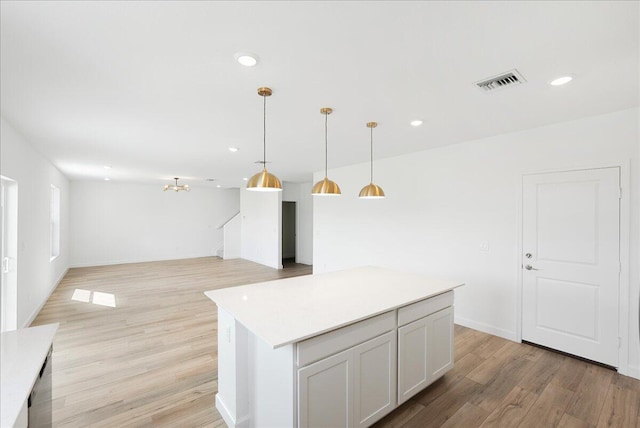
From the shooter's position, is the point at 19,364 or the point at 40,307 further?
the point at 40,307

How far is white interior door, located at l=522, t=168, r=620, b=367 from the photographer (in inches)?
110

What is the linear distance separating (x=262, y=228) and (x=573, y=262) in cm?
718

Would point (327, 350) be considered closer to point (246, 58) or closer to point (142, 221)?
point (246, 58)

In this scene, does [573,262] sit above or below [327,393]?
above

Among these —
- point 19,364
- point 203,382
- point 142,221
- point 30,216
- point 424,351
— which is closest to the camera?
point 19,364

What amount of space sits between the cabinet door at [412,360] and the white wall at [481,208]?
6.11 feet

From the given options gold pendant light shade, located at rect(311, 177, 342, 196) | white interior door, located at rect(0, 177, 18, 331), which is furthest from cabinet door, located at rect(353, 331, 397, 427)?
white interior door, located at rect(0, 177, 18, 331)

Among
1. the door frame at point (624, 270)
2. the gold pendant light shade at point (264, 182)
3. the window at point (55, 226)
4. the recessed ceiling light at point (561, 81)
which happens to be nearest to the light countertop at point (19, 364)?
the gold pendant light shade at point (264, 182)

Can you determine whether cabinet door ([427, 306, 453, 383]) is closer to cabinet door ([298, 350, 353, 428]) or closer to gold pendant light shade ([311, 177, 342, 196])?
cabinet door ([298, 350, 353, 428])

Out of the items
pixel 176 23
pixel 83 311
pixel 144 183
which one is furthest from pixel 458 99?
pixel 144 183

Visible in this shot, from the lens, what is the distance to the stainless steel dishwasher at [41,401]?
1.14 meters

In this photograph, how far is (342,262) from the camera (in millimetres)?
5895

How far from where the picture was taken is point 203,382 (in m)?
2.60

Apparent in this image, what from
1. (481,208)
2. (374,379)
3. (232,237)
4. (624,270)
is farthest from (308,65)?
(232,237)
